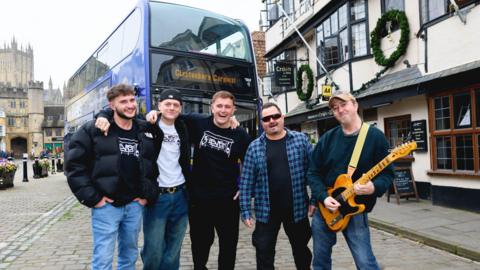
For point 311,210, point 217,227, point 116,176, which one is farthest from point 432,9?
point 116,176

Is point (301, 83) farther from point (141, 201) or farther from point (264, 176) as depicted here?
point (141, 201)

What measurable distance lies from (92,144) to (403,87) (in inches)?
309

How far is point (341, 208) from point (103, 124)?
2047 millimetres

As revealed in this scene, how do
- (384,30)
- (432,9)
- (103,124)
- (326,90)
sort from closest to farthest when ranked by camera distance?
(103,124)
(432,9)
(384,30)
(326,90)

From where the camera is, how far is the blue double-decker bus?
7840mm

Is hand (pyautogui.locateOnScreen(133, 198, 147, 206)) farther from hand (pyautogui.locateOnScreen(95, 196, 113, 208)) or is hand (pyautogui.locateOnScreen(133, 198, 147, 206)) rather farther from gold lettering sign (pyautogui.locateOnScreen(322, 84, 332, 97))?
gold lettering sign (pyautogui.locateOnScreen(322, 84, 332, 97))

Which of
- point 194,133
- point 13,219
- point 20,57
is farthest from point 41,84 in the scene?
point 194,133

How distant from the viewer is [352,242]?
10.8 ft

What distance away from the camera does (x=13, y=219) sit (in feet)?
27.8

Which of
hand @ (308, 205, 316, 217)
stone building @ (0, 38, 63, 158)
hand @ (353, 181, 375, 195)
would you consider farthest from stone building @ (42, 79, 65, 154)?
hand @ (353, 181, 375, 195)

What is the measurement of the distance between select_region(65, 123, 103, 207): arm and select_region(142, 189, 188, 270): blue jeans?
61 cm

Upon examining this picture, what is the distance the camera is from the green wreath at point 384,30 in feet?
33.6

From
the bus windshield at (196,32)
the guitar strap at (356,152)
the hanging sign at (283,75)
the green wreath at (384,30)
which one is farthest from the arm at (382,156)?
the hanging sign at (283,75)

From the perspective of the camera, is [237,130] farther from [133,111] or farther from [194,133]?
[133,111]
